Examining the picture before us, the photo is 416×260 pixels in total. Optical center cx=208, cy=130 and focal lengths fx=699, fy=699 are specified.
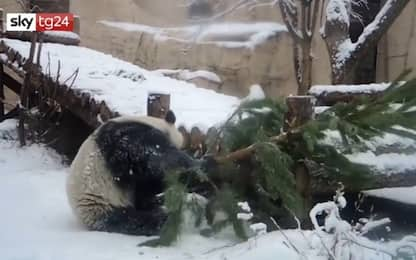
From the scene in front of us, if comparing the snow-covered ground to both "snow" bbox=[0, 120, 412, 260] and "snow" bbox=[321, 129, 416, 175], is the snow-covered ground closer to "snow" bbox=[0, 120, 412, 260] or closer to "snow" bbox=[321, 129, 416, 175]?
"snow" bbox=[0, 120, 412, 260]

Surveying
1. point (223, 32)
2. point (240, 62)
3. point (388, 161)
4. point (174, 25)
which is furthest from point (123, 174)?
point (174, 25)

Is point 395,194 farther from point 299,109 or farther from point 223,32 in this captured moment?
point 223,32

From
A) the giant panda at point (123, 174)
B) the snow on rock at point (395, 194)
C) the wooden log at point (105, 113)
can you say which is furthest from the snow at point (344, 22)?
the giant panda at point (123, 174)

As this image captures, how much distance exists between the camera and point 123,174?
11.1 feet

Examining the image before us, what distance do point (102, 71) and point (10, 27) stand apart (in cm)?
174

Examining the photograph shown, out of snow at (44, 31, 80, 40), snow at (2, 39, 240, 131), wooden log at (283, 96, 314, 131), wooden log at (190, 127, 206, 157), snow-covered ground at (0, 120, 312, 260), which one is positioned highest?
snow at (44, 31, 80, 40)

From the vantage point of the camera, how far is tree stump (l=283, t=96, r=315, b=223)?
120 inches

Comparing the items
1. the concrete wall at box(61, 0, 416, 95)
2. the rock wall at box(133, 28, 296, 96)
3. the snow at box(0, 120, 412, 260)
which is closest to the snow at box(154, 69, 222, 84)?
the rock wall at box(133, 28, 296, 96)

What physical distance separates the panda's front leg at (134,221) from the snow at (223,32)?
7.80 meters

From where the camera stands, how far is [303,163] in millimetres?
3080

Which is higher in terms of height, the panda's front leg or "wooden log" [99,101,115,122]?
"wooden log" [99,101,115,122]

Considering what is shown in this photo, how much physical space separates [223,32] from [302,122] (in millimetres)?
8724

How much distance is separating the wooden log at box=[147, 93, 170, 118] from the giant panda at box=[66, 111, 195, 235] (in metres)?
0.38

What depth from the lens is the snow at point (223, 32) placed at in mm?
11211
